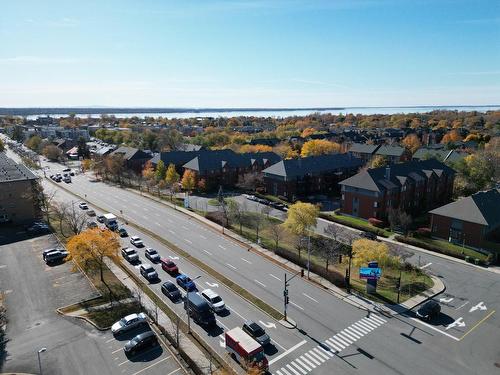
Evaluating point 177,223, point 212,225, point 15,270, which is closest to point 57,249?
point 15,270

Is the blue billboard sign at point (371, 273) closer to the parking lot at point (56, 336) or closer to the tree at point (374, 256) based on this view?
the tree at point (374, 256)

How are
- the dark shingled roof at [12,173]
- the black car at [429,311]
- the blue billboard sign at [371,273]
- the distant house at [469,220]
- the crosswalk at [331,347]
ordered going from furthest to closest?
1. the dark shingled roof at [12,173]
2. the distant house at [469,220]
3. the blue billboard sign at [371,273]
4. the black car at [429,311]
5. the crosswalk at [331,347]

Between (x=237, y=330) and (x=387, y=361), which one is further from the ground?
(x=237, y=330)

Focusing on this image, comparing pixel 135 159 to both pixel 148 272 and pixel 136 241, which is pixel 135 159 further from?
pixel 148 272

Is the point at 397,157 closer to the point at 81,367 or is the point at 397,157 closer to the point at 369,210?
the point at 369,210

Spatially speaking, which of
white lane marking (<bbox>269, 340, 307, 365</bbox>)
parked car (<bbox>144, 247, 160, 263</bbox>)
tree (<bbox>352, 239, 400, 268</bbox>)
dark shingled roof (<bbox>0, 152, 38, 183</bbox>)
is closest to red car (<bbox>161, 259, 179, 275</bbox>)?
parked car (<bbox>144, 247, 160, 263</bbox>)

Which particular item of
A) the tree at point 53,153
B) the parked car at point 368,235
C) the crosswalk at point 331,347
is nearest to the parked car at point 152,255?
the crosswalk at point 331,347
